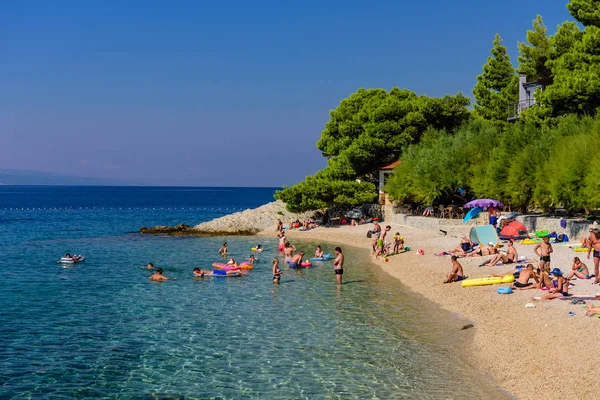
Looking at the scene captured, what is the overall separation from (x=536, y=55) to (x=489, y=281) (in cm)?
4273

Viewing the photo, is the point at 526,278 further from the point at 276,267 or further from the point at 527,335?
the point at 276,267

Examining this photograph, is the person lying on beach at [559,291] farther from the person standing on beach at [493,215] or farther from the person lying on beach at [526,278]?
the person standing on beach at [493,215]

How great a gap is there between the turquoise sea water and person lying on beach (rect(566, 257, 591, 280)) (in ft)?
16.4

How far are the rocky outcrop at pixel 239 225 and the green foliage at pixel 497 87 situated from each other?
21.7 m

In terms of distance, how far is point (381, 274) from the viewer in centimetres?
3009

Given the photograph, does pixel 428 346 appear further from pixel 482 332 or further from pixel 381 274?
pixel 381 274

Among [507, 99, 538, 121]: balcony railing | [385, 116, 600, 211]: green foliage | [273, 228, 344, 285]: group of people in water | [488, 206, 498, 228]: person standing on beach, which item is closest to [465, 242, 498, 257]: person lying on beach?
[385, 116, 600, 211]: green foliage

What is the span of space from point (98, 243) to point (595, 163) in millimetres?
37634

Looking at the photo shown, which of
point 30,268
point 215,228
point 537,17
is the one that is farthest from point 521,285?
point 537,17

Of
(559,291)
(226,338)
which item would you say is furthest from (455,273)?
(226,338)

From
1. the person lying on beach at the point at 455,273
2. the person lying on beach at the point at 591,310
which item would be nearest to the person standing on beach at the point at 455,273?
the person lying on beach at the point at 455,273

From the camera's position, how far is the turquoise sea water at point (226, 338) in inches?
551

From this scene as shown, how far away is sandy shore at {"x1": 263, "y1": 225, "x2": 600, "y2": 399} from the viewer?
13.1 m

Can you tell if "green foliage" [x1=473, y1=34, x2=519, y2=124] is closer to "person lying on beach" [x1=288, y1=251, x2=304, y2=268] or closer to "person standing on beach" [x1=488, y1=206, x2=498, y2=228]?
"person standing on beach" [x1=488, y1=206, x2=498, y2=228]
